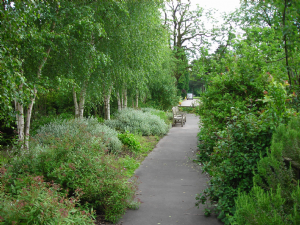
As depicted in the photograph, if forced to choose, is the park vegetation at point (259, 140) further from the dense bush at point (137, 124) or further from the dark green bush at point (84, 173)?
the dense bush at point (137, 124)

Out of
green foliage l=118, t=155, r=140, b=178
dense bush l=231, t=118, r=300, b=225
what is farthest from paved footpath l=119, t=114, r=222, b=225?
dense bush l=231, t=118, r=300, b=225

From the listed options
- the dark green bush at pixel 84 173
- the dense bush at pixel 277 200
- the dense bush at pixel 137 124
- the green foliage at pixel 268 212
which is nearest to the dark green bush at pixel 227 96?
the dark green bush at pixel 84 173

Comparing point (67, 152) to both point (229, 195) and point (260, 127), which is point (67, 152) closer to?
point (229, 195)

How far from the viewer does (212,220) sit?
428 centimetres

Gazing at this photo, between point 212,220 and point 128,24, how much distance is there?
26.1ft

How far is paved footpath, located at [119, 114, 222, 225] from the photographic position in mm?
4340

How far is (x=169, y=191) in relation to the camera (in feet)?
18.5

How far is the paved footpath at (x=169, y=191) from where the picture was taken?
14.2 ft

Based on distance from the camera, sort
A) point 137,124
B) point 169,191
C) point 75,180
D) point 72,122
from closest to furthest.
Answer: point 75,180, point 169,191, point 72,122, point 137,124

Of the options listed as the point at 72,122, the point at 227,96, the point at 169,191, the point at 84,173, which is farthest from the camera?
the point at 72,122

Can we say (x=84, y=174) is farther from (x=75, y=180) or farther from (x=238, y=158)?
(x=238, y=158)

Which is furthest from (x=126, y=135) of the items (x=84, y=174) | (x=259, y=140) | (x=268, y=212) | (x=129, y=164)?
(x=268, y=212)

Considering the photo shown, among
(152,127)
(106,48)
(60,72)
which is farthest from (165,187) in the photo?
(152,127)

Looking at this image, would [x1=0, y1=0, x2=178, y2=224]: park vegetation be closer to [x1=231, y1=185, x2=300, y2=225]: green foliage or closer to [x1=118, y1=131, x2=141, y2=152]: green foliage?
[x1=118, y1=131, x2=141, y2=152]: green foliage
